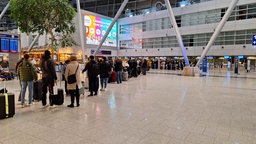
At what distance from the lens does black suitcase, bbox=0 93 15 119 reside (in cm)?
427

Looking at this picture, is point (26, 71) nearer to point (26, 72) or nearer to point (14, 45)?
point (26, 72)

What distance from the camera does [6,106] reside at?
4.34 meters

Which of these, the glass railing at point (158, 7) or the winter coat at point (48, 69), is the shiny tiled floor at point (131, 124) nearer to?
the winter coat at point (48, 69)

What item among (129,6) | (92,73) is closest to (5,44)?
(92,73)

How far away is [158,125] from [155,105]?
73.2 inches

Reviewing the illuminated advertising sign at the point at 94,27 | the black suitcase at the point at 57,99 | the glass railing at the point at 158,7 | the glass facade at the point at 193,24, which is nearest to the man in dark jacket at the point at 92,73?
the black suitcase at the point at 57,99

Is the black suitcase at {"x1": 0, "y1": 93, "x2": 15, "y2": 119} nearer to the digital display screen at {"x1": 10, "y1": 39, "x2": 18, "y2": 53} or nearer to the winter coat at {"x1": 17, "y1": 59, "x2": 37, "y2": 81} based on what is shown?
the winter coat at {"x1": 17, "y1": 59, "x2": 37, "y2": 81}

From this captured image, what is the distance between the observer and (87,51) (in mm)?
32094

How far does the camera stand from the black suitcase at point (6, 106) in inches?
168

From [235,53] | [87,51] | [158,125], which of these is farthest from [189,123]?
[87,51]

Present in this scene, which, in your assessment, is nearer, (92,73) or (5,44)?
(92,73)

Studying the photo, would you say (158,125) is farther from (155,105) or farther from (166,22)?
(166,22)

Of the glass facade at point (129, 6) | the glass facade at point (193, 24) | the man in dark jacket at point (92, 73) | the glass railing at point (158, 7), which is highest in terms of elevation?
the glass facade at point (129, 6)

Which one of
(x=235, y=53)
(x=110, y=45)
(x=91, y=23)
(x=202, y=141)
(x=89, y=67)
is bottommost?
(x=202, y=141)
